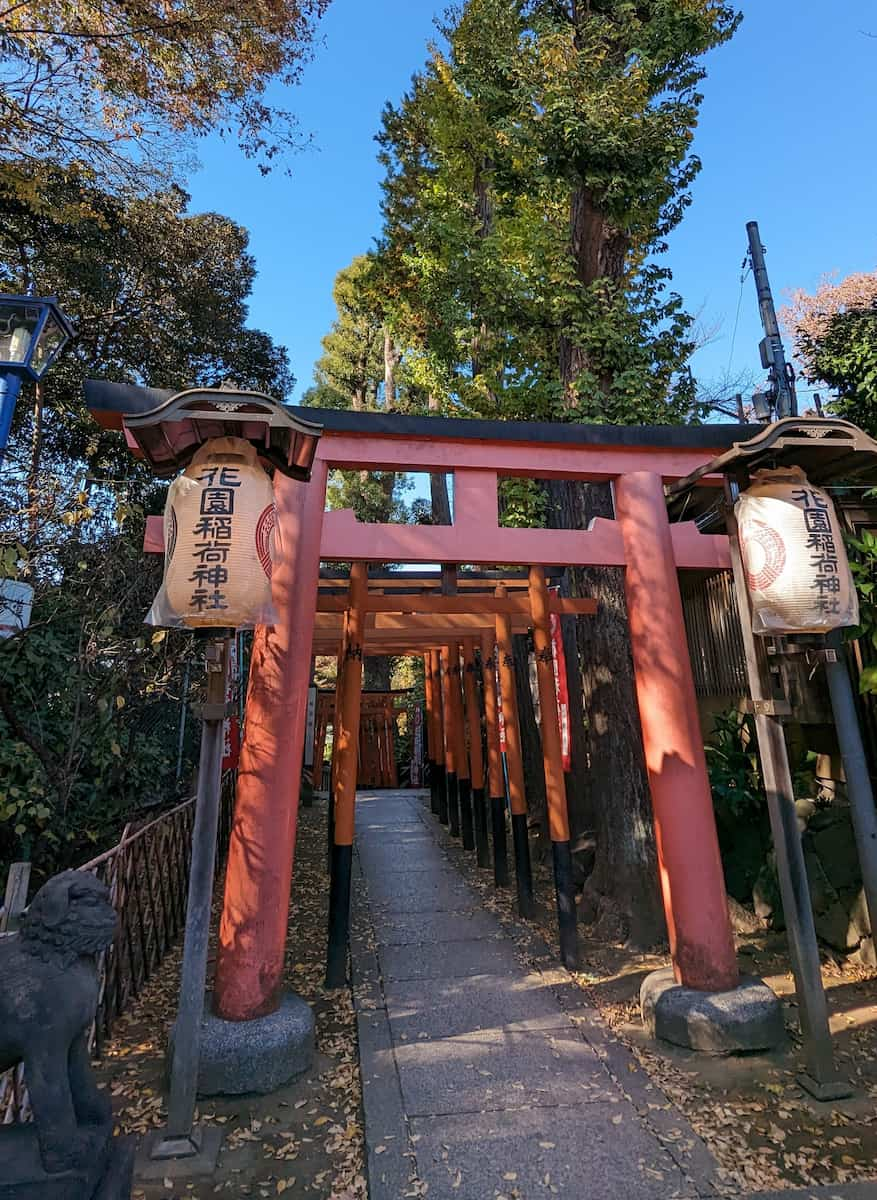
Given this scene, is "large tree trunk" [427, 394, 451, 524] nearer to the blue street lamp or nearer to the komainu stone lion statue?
the blue street lamp

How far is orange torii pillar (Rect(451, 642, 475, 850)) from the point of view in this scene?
1108 centimetres

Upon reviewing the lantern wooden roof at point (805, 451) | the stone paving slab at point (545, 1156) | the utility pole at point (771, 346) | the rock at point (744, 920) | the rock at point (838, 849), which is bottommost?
the stone paving slab at point (545, 1156)

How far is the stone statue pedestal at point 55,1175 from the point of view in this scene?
230cm

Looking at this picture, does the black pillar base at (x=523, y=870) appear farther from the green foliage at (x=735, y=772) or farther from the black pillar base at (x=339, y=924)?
the black pillar base at (x=339, y=924)

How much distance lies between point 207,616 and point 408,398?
16.6 meters

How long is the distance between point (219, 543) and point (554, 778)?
4.30m

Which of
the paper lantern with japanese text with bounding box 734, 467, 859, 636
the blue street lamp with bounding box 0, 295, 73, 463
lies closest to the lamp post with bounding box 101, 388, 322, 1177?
the blue street lamp with bounding box 0, 295, 73, 463

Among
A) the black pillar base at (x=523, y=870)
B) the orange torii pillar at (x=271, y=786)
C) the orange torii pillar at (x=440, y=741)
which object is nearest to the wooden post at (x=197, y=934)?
the orange torii pillar at (x=271, y=786)

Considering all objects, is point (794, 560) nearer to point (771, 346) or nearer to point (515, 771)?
point (515, 771)

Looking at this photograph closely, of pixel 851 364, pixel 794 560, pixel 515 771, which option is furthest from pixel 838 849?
pixel 851 364

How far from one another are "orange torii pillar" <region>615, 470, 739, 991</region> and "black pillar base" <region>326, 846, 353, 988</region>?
9.05ft

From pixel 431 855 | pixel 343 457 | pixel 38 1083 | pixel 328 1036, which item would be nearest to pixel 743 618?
pixel 343 457

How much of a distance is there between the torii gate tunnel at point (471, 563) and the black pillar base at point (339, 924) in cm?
2

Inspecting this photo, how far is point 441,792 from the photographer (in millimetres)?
13891
